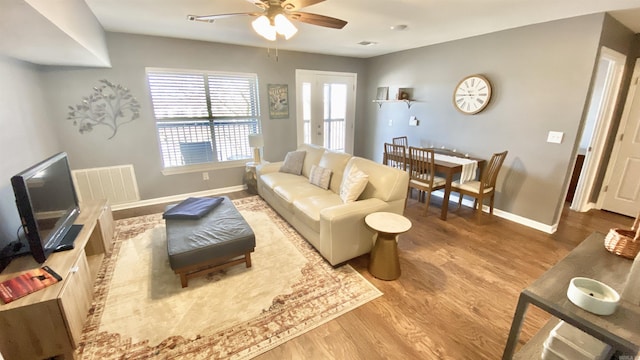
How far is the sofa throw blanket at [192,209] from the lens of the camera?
8.25 feet

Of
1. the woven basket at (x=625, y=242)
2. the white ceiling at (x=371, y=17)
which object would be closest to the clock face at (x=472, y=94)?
the white ceiling at (x=371, y=17)

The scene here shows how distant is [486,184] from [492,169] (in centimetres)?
21

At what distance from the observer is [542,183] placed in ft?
10.4

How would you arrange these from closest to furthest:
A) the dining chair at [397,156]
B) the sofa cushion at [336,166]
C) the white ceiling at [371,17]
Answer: the white ceiling at [371,17] → the sofa cushion at [336,166] → the dining chair at [397,156]

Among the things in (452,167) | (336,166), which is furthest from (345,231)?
(452,167)

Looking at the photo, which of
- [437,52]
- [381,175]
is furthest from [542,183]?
[437,52]

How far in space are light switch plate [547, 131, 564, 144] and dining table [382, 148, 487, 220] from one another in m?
0.76

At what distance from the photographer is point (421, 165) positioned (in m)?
3.60

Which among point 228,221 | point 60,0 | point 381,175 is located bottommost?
point 228,221

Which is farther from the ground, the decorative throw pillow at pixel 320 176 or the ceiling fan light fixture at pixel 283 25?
the ceiling fan light fixture at pixel 283 25

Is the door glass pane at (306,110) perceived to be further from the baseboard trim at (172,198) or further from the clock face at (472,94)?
the clock face at (472,94)

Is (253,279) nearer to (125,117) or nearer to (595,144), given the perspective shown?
(125,117)

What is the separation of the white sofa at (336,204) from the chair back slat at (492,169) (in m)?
1.37

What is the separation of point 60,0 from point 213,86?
238 cm
